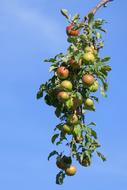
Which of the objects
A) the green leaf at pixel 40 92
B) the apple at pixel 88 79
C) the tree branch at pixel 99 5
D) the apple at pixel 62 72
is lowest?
the apple at pixel 88 79

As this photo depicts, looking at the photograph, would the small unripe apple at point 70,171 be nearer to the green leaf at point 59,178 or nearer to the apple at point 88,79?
the green leaf at point 59,178

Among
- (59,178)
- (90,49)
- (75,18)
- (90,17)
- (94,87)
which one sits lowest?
(59,178)

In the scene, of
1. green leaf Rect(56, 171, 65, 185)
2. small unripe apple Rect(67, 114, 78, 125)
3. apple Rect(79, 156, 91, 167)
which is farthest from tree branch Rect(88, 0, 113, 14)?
green leaf Rect(56, 171, 65, 185)

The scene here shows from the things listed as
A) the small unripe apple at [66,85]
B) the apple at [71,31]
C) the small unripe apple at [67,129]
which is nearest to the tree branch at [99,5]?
the apple at [71,31]

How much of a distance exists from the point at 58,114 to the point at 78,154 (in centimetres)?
54

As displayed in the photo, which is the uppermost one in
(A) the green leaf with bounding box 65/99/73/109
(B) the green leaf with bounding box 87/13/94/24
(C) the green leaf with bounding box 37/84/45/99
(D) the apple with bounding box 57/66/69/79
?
(B) the green leaf with bounding box 87/13/94/24

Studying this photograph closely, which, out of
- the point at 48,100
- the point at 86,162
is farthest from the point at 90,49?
the point at 86,162

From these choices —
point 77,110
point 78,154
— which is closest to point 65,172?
point 78,154

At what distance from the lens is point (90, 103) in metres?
6.33

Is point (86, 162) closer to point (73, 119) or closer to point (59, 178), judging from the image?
point (59, 178)

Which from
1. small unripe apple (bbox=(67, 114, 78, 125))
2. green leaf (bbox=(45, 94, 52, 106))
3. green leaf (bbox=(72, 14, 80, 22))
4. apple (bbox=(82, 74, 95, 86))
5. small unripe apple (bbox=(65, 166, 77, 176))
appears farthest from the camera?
green leaf (bbox=(72, 14, 80, 22))

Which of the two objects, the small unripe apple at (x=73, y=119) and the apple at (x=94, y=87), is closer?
the small unripe apple at (x=73, y=119)

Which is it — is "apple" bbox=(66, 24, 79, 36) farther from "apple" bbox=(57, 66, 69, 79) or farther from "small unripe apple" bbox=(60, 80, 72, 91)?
"small unripe apple" bbox=(60, 80, 72, 91)

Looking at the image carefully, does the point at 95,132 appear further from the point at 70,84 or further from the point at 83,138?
the point at 70,84
